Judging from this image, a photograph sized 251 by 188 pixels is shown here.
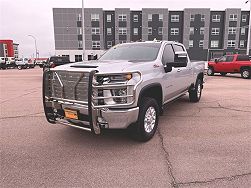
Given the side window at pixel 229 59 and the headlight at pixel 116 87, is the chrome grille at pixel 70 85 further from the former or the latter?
the side window at pixel 229 59

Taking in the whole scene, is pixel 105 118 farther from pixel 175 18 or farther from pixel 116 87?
pixel 175 18

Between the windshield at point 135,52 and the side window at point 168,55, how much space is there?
0.22 m

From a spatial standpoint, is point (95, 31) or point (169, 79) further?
point (95, 31)

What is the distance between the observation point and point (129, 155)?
152 inches

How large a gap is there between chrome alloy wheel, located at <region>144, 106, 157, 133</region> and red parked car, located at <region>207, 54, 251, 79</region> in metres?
15.3

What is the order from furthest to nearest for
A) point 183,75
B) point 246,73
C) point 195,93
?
1. point 246,73
2. point 195,93
3. point 183,75

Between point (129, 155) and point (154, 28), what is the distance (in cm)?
5506

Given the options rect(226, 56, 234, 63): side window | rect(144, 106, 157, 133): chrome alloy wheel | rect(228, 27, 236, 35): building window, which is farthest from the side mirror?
rect(228, 27, 236, 35): building window

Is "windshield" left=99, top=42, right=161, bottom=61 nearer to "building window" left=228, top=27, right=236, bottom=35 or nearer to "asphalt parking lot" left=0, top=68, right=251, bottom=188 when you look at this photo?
"asphalt parking lot" left=0, top=68, right=251, bottom=188

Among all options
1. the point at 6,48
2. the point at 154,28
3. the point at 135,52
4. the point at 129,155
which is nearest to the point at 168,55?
the point at 135,52

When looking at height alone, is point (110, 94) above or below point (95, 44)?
below

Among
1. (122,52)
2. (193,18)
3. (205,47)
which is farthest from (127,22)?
(122,52)

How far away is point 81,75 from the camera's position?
3719 mm

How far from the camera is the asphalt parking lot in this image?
3.13 metres
